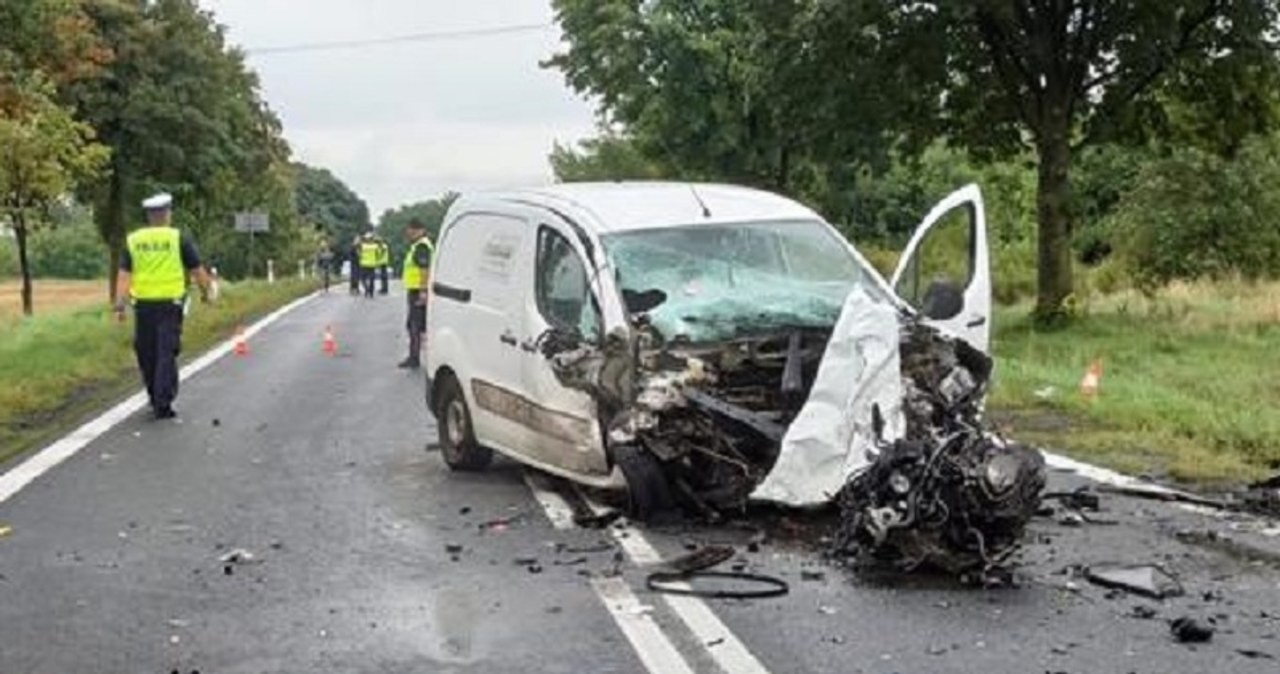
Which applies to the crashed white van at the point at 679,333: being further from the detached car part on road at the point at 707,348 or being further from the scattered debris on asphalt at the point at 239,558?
the scattered debris on asphalt at the point at 239,558

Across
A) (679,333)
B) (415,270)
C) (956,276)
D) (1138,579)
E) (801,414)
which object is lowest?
(1138,579)

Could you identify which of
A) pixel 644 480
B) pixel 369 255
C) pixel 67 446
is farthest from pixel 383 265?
pixel 644 480

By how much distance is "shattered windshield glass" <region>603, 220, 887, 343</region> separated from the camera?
28.0 ft

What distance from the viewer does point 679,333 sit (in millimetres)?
8375

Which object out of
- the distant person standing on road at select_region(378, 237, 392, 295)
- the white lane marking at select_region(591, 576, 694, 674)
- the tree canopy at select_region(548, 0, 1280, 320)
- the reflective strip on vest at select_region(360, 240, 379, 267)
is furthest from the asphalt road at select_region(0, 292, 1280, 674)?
the distant person standing on road at select_region(378, 237, 392, 295)

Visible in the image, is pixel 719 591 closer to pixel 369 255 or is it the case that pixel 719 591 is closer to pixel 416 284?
pixel 416 284

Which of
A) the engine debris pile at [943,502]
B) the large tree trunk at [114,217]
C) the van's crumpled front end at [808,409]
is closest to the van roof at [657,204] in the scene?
the van's crumpled front end at [808,409]

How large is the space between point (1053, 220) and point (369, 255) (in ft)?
74.9

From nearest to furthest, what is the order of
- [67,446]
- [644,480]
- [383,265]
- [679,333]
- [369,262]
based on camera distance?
[644,480] → [679,333] → [67,446] → [369,262] → [383,265]

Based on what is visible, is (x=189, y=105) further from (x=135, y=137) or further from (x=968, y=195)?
(x=968, y=195)

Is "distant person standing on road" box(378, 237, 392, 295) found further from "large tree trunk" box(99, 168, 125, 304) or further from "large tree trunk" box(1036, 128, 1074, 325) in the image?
"large tree trunk" box(1036, 128, 1074, 325)

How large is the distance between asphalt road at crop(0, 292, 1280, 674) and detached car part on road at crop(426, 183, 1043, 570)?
36 cm

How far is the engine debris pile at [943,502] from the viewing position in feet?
22.6

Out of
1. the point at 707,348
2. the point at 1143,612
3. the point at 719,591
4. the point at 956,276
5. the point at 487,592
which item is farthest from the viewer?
the point at 956,276
